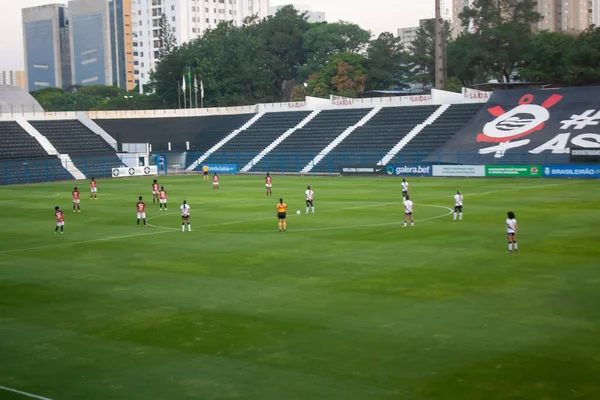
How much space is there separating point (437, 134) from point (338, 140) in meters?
13.2

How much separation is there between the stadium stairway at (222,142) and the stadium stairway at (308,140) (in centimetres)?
931

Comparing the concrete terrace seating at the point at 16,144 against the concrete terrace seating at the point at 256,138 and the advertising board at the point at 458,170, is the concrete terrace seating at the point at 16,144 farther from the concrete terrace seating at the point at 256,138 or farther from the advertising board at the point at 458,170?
the advertising board at the point at 458,170

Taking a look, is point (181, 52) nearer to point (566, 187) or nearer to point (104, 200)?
point (104, 200)

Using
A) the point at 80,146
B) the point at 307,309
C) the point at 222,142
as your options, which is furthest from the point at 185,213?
the point at 222,142

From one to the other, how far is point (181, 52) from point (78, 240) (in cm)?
10658

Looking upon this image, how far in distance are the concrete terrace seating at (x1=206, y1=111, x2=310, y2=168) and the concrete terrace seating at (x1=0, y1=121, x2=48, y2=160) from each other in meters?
22.0

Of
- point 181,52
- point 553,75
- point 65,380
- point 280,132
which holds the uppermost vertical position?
point 181,52

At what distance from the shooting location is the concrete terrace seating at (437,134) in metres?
83.4

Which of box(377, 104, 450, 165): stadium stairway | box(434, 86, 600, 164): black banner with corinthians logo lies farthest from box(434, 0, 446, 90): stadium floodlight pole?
box(434, 86, 600, 164): black banner with corinthians logo

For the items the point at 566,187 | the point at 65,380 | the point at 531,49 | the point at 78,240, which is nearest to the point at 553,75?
the point at 531,49

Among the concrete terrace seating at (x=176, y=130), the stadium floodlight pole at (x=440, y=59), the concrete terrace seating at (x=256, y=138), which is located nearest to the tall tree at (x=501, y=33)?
the stadium floodlight pole at (x=440, y=59)

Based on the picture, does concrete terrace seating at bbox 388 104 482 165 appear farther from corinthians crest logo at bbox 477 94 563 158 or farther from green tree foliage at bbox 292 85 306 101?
green tree foliage at bbox 292 85 306 101

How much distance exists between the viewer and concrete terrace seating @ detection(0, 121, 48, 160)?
298ft

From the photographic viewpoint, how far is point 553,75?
345 ft
